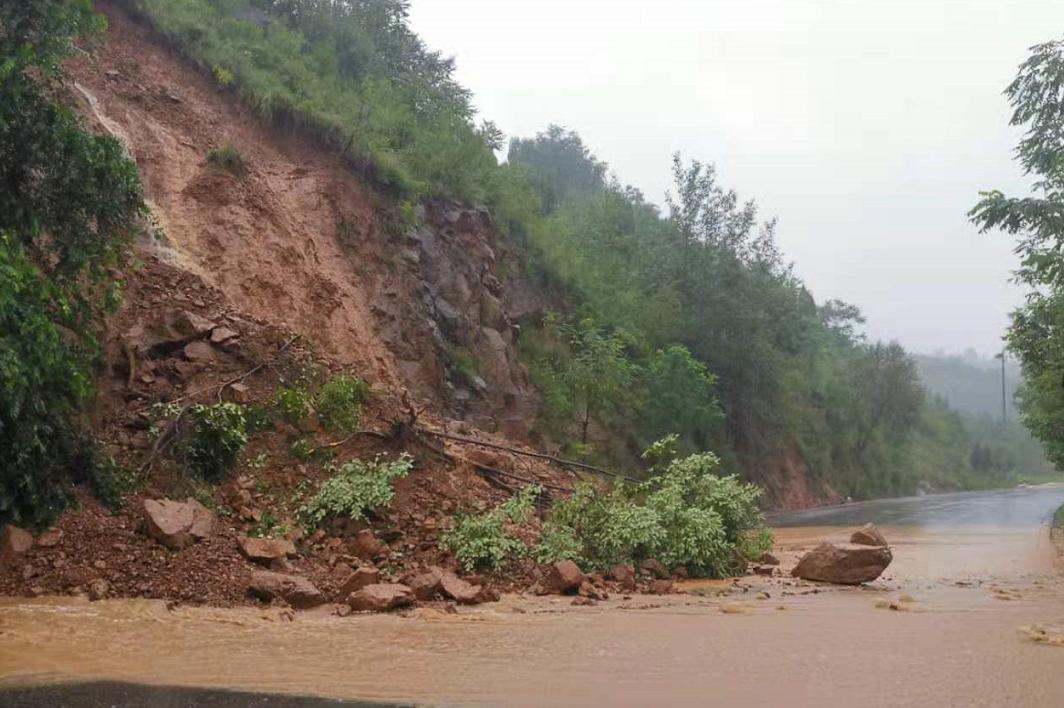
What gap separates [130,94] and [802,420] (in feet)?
126

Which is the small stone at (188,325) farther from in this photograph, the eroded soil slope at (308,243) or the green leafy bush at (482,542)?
the green leafy bush at (482,542)

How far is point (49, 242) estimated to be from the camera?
414 inches

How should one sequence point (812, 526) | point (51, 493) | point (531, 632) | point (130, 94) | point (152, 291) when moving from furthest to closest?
point (812, 526)
point (130, 94)
point (152, 291)
point (51, 493)
point (531, 632)

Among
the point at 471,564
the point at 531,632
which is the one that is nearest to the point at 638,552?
the point at 471,564

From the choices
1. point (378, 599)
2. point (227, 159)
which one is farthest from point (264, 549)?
point (227, 159)

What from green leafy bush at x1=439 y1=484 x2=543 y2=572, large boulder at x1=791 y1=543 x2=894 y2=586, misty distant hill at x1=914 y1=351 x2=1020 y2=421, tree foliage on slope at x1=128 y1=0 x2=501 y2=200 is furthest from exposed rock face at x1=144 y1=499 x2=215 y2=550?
misty distant hill at x1=914 y1=351 x2=1020 y2=421

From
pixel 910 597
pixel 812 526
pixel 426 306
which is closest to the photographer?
pixel 910 597

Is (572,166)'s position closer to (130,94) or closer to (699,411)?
(699,411)

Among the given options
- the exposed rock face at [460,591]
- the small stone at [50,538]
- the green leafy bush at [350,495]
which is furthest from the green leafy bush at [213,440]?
the exposed rock face at [460,591]

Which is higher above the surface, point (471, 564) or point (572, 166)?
point (572, 166)

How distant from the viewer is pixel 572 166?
7725cm

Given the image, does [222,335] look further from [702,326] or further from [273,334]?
[702,326]

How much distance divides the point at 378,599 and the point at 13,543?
3.71 metres

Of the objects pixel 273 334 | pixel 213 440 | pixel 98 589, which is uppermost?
pixel 273 334
